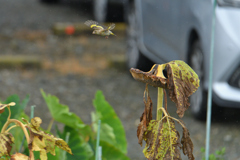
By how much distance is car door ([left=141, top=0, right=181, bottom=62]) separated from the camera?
129 cm

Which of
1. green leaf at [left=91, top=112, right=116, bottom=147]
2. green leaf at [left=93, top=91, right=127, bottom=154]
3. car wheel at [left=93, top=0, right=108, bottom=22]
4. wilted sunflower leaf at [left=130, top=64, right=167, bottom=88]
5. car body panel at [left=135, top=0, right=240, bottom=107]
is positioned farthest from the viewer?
car wheel at [left=93, top=0, right=108, bottom=22]

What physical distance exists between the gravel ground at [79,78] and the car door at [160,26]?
142mm

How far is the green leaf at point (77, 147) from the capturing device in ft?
3.38

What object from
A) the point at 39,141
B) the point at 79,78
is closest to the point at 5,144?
the point at 39,141

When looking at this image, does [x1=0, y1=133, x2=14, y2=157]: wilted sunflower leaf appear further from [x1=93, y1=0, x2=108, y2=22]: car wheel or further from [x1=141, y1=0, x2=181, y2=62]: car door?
[x1=93, y1=0, x2=108, y2=22]: car wheel

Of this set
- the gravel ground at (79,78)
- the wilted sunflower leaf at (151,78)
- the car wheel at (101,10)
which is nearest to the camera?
the wilted sunflower leaf at (151,78)

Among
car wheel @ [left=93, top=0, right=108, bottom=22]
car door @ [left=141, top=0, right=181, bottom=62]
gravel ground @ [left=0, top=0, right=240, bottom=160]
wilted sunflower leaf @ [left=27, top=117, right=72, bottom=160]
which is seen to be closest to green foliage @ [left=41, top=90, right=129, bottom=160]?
gravel ground @ [left=0, top=0, right=240, bottom=160]

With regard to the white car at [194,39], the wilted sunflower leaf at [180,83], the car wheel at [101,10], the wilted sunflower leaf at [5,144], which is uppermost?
the wilted sunflower leaf at [180,83]

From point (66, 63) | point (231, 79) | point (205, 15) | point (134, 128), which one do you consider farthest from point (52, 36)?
point (205, 15)

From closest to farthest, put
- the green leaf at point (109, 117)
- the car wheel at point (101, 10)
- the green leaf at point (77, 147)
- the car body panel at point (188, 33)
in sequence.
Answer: the green leaf at point (77, 147), the green leaf at point (109, 117), the car body panel at point (188, 33), the car wheel at point (101, 10)

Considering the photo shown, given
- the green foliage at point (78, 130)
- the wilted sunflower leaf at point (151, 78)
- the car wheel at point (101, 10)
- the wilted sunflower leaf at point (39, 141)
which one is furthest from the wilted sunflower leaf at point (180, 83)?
the car wheel at point (101, 10)

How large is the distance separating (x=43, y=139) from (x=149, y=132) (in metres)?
0.15

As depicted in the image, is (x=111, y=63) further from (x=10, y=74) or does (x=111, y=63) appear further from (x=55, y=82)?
(x=10, y=74)

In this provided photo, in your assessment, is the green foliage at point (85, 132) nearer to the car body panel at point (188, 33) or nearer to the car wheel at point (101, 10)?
the car body panel at point (188, 33)
